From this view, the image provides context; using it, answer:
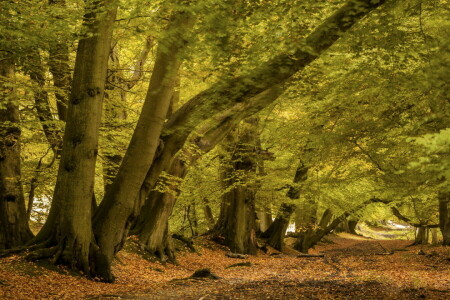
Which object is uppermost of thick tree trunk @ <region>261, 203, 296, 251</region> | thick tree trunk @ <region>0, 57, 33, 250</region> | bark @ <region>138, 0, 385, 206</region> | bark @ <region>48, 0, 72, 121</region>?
bark @ <region>48, 0, 72, 121</region>

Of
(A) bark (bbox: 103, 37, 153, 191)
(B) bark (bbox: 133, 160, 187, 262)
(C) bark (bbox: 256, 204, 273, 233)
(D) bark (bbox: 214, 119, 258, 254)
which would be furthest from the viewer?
(C) bark (bbox: 256, 204, 273, 233)

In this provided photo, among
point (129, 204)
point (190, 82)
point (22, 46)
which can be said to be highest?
point (190, 82)

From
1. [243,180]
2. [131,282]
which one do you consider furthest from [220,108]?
[243,180]

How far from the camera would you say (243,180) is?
685 inches

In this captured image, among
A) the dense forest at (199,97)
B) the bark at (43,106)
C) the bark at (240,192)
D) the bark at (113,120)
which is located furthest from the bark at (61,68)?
the bark at (240,192)

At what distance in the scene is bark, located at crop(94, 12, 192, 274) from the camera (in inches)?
340

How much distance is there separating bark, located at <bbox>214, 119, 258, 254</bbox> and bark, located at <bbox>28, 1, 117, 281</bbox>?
883cm

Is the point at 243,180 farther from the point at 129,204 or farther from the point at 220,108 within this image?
the point at 220,108

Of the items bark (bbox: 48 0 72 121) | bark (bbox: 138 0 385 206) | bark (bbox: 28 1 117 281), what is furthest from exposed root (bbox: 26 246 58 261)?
bark (bbox: 48 0 72 121)

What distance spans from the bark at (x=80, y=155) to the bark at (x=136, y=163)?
0.43 m

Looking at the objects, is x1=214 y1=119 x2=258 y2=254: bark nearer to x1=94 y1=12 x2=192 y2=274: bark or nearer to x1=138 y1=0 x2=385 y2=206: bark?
x1=138 y1=0 x2=385 y2=206: bark

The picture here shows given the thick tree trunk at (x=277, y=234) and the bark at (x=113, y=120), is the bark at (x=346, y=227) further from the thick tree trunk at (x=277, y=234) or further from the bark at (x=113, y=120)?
the bark at (x=113, y=120)

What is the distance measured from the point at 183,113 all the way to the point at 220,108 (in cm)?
142

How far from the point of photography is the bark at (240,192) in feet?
56.6
